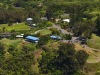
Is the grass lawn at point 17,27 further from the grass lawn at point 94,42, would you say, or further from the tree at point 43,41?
the grass lawn at point 94,42

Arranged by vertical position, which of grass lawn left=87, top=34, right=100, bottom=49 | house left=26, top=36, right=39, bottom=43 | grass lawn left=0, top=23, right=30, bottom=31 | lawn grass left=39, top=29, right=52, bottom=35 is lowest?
grass lawn left=0, top=23, right=30, bottom=31

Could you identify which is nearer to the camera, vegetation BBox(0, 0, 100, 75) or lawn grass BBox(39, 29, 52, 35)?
vegetation BBox(0, 0, 100, 75)

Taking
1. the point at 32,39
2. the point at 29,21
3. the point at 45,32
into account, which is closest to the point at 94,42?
the point at 32,39

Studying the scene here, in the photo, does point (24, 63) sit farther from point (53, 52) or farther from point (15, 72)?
point (53, 52)

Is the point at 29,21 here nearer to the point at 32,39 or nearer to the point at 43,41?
the point at 32,39

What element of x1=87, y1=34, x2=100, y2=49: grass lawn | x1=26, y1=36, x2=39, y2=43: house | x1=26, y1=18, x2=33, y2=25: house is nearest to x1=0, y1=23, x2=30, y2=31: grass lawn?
x1=26, y1=18, x2=33, y2=25: house

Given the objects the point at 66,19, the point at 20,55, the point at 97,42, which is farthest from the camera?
the point at 66,19

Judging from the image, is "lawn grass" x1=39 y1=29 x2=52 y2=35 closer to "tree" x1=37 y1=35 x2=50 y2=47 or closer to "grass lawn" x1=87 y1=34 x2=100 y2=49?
"tree" x1=37 y1=35 x2=50 y2=47

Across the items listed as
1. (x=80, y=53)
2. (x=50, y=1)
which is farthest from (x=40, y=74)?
(x=50, y=1)

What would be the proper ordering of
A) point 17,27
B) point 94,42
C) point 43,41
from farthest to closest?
point 17,27 → point 94,42 → point 43,41

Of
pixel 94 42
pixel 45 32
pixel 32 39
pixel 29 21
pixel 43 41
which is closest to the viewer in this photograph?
pixel 43 41

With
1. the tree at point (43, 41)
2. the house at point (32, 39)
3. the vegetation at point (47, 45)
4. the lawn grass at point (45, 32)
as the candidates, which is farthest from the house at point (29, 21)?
the tree at point (43, 41)
